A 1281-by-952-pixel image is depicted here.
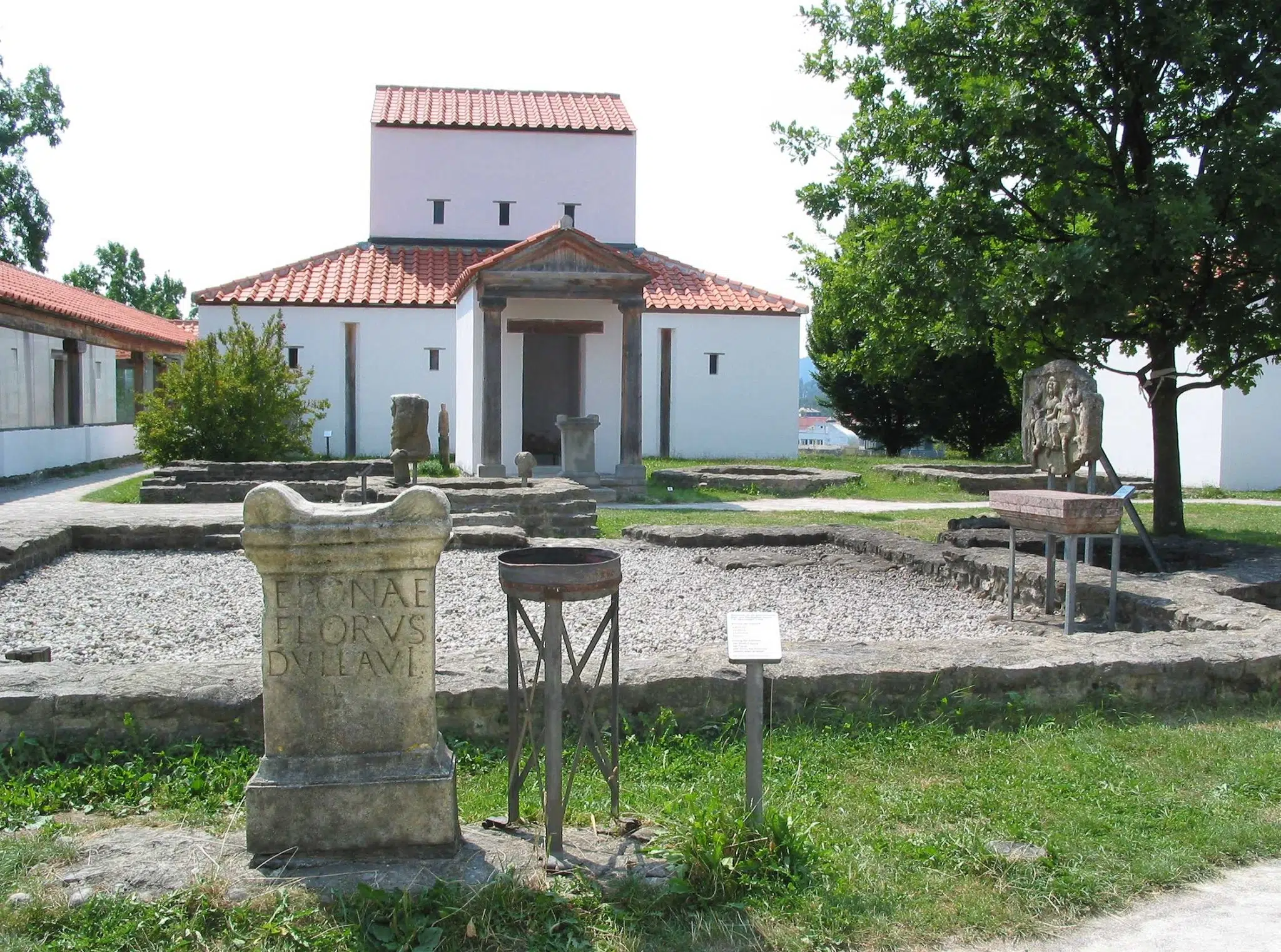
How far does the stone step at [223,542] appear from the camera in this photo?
1188 centimetres

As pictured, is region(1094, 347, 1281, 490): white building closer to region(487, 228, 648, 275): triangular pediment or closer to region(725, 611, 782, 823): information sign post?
region(487, 228, 648, 275): triangular pediment

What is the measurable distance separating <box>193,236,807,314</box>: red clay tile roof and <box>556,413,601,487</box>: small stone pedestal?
7.30 meters

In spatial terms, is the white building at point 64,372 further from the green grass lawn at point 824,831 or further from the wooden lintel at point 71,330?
the green grass lawn at point 824,831

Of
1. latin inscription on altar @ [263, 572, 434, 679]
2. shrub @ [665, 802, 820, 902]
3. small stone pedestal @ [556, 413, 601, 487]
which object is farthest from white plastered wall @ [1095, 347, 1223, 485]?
latin inscription on altar @ [263, 572, 434, 679]

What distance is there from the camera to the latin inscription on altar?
377 cm

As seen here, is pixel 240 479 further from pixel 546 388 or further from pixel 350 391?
pixel 546 388

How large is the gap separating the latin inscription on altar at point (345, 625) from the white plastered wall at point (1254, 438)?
21763mm

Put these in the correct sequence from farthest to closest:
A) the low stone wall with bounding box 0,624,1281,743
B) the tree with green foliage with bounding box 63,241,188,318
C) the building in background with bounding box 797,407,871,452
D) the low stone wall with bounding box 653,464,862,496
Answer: the tree with green foliage with bounding box 63,241,188,318 → the building in background with bounding box 797,407,871,452 → the low stone wall with bounding box 653,464,862,496 → the low stone wall with bounding box 0,624,1281,743

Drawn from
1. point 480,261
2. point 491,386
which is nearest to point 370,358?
point 480,261

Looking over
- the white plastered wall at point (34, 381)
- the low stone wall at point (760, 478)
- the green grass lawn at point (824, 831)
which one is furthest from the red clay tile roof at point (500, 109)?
the green grass lawn at point (824, 831)

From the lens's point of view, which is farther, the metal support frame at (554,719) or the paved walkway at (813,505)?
the paved walkway at (813,505)

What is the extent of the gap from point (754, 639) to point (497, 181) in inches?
998

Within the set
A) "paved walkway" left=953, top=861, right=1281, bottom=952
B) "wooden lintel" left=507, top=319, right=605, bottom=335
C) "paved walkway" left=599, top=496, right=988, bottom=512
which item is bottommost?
"paved walkway" left=953, top=861, right=1281, bottom=952

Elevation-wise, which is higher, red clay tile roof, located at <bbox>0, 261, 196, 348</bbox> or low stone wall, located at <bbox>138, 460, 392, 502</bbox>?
red clay tile roof, located at <bbox>0, 261, 196, 348</bbox>
